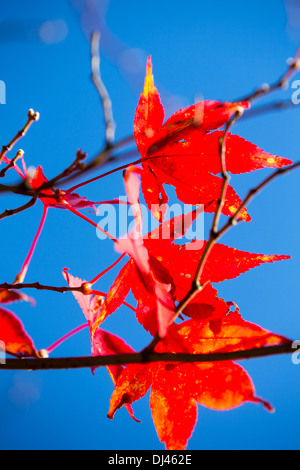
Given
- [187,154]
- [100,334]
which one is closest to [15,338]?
[100,334]

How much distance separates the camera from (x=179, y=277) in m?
0.40

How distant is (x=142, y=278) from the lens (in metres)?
0.35

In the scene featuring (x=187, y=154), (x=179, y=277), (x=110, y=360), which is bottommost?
(x=110, y=360)

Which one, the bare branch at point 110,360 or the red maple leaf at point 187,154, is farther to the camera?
the red maple leaf at point 187,154

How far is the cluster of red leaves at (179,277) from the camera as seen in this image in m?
0.34

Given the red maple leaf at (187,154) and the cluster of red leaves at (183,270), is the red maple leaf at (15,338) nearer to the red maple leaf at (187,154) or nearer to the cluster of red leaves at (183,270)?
the cluster of red leaves at (183,270)

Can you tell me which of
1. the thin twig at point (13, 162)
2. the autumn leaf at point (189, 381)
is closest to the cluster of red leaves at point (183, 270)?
the autumn leaf at point (189, 381)

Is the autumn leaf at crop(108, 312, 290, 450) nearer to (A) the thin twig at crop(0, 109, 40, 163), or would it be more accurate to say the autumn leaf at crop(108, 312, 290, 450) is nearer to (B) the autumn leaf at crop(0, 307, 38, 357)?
(B) the autumn leaf at crop(0, 307, 38, 357)

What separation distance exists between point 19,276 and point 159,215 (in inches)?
5.7

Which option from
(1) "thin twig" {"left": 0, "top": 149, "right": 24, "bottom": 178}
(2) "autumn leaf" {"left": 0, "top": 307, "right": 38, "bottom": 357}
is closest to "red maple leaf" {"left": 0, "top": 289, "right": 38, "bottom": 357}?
(2) "autumn leaf" {"left": 0, "top": 307, "right": 38, "bottom": 357}

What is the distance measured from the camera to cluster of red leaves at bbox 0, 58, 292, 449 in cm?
34

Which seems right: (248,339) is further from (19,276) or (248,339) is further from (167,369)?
(19,276)

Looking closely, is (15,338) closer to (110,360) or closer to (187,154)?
(110,360)

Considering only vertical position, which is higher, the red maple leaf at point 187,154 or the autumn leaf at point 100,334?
the red maple leaf at point 187,154
